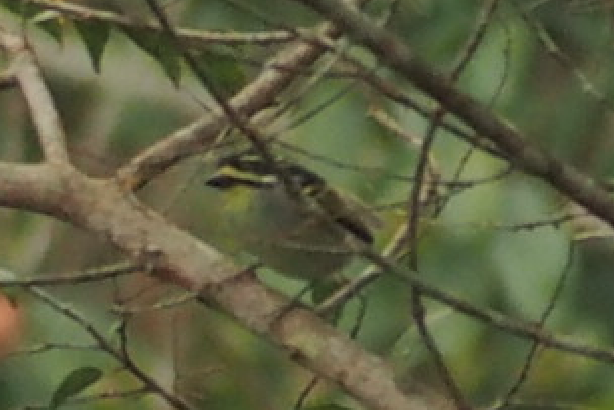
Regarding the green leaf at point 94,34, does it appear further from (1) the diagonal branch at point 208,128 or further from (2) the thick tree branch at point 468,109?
(2) the thick tree branch at point 468,109

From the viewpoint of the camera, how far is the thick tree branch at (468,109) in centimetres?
92

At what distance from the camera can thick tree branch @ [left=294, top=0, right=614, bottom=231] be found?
0.92 meters

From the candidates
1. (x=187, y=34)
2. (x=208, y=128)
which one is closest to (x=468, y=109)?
(x=187, y=34)

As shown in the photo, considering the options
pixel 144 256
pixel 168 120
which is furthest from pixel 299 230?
pixel 168 120

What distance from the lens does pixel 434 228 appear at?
149cm

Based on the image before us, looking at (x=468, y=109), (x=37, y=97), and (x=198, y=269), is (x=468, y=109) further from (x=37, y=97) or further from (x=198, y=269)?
(x=37, y=97)

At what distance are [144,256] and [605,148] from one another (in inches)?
32.9

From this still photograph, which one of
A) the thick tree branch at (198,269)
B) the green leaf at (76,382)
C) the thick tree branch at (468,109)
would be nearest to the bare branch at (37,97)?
the thick tree branch at (198,269)

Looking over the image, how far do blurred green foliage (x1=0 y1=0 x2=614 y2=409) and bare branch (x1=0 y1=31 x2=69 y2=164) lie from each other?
0.44ft

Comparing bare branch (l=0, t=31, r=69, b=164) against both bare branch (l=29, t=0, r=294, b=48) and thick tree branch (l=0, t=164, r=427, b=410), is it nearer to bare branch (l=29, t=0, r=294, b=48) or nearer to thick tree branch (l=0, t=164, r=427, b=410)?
thick tree branch (l=0, t=164, r=427, b=410)

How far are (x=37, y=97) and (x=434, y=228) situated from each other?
344mm

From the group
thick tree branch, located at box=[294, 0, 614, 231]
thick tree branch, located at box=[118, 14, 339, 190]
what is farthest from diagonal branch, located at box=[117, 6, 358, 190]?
thick tree branch, located at box=[294, 0, 614, 231]

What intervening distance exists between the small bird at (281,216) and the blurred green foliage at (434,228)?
0.04 m

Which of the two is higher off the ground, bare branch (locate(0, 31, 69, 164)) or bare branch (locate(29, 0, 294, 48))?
bare branch (locate(29, 0, 294, 48))
